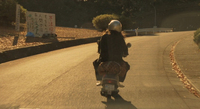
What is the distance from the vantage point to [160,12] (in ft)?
256

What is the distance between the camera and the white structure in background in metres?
23.3

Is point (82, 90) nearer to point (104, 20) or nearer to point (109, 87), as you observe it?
point (109, 87)

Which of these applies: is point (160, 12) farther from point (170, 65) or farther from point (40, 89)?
point (40, 89)

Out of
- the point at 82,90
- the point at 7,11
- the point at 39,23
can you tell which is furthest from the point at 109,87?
the point at 7,11

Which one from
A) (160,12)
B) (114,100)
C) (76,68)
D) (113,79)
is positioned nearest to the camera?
(113,79)

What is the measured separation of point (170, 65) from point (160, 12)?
68.3 m

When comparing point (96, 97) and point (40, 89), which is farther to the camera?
point (40, 89)

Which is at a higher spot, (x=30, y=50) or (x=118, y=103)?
(x=30, y=50)

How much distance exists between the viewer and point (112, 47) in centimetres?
640

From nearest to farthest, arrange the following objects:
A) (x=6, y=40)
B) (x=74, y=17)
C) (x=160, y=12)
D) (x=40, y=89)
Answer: (x=40, y=89) → (x=6, y=40) → (x=74, y=17) → (x=160, y=12)

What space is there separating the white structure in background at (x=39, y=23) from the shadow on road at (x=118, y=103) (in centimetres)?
1785

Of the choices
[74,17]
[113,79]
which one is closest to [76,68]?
[113,79]

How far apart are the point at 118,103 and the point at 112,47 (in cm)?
124

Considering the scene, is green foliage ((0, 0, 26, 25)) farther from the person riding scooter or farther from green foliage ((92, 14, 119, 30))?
the person riding scooter
